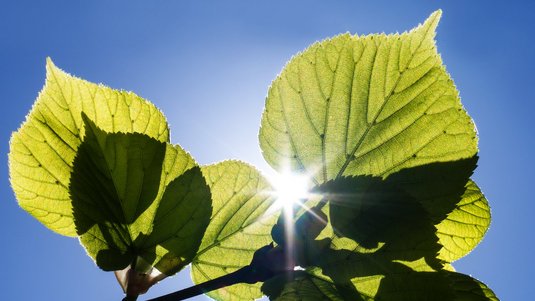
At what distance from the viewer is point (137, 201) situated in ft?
3.28

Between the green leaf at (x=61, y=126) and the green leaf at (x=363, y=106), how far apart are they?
252 millimetres

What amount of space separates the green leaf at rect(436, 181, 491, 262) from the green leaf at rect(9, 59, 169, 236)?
61 cm

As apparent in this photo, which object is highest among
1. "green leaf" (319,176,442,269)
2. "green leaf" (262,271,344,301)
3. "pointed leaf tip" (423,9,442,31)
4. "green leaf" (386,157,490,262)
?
"pointed leaf tip" (423,9,442,31)

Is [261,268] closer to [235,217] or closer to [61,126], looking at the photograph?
[235,217]

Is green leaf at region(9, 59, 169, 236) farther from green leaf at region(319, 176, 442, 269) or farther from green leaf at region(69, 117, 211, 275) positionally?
Result: green leaf at region(319, 176, 442, 269)

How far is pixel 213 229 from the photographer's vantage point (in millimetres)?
1024

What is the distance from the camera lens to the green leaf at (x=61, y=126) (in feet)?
3.17

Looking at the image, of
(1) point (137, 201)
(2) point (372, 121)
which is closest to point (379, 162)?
(2) point (372, 121)

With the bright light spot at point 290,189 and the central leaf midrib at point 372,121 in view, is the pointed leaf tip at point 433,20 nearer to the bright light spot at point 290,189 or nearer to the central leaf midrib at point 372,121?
the central leaf midrib at point 372,121

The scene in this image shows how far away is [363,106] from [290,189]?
0.73ft

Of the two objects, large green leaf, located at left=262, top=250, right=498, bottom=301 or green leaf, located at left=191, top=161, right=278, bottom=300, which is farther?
green leaf, located at left=191, top=161, right=278, bottom=300

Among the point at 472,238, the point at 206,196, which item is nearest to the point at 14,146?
the point at 206,196

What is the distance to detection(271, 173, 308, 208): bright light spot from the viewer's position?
99 cm

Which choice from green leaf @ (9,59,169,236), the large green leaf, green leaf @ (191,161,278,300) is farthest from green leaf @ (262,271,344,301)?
green leaf @ (9,59,169,236)
